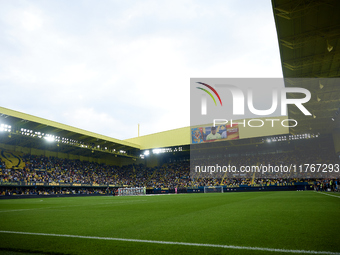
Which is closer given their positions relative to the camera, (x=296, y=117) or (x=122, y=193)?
(x=296, y=117)

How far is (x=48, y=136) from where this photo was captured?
39031 millimetres

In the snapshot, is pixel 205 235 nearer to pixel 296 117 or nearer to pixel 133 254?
pixel 133 254

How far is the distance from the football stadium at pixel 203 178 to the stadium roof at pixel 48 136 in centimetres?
17

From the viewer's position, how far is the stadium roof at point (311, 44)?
12330mm

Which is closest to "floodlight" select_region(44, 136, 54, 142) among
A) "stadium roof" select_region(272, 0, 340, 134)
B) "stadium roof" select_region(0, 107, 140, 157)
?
"stadium roof" select_region(0, 107, 140, 157)

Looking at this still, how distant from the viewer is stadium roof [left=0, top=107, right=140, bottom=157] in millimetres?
33125

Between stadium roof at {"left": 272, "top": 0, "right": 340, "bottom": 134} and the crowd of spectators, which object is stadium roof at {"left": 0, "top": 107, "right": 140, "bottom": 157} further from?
stadium roof at {"left": 272, "top": 0, "right": 340, "bottom": 134}

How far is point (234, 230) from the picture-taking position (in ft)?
13.6

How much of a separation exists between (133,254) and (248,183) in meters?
43.2

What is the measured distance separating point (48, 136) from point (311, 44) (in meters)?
37.1

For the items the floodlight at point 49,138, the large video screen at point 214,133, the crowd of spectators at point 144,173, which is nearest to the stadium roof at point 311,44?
the crowd of spectators at point 144,173

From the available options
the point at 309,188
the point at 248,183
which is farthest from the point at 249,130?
the point at 309,188

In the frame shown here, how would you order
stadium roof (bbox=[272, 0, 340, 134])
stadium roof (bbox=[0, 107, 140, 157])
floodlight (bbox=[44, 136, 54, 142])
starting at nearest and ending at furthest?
stadium roof (bbox=[272, 0, 340, 134]) → stadium roof (bbox=[0, 107, 140, 157]) → floodlight (bbox=[44, 136, 54, 142])

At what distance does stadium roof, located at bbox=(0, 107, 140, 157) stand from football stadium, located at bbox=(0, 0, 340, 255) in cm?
17
